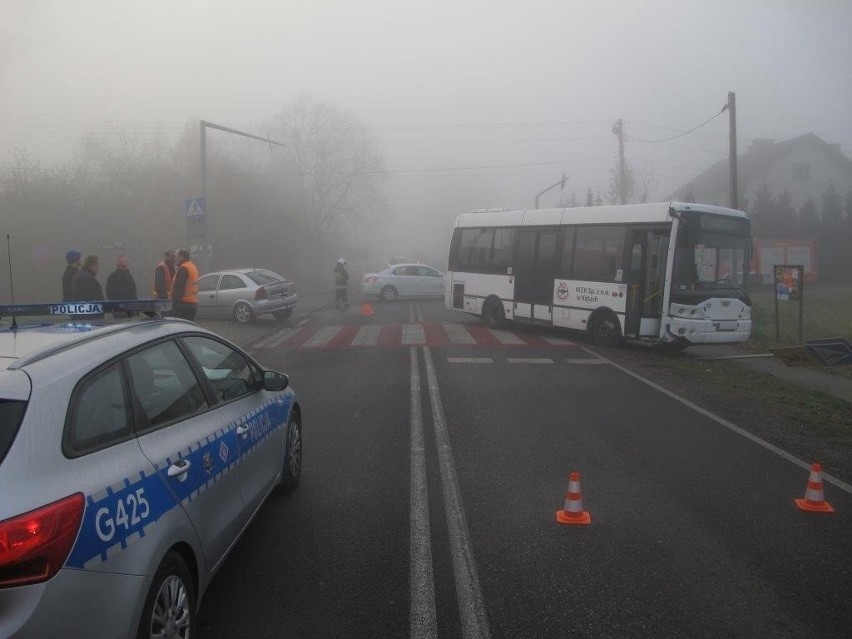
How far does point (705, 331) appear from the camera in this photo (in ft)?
46.2

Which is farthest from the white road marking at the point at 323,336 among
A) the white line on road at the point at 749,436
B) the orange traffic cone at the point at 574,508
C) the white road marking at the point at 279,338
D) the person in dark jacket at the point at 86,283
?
the orange traffic cone at the point at 574,508

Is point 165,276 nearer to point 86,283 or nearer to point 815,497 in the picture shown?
point 86,283

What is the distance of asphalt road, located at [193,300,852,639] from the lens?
3.94m

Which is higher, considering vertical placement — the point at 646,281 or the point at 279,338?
the point at 646,281

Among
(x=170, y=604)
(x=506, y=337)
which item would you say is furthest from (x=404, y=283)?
(x=170, y=604)

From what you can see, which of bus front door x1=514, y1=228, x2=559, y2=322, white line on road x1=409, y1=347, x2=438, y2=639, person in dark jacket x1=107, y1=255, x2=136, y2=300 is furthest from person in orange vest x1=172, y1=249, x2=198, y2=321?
bus front door x1=514, y1=228, x2=559, y2=322

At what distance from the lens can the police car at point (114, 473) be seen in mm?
2547

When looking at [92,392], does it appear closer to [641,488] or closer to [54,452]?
[54,452]

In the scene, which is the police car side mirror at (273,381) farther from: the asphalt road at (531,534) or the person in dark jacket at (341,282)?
the person in dark jacket at (341,282)

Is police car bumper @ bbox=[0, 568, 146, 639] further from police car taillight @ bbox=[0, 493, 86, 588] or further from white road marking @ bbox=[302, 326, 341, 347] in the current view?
white road marking @ bbox=[302, 326, 341, 347]

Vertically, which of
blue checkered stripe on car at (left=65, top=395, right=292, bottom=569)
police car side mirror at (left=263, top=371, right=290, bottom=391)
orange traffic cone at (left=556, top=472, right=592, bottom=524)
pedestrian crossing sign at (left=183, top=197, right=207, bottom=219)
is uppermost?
pedestrian crossing sign at (left=183, top=197, right=207, bottom=219)

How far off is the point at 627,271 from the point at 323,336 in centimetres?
752

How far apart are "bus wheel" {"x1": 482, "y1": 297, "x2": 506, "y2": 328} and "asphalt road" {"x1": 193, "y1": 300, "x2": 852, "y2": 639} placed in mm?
9720

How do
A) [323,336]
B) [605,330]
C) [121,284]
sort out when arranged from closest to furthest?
[121,284]
[605,330]
[323,336]
